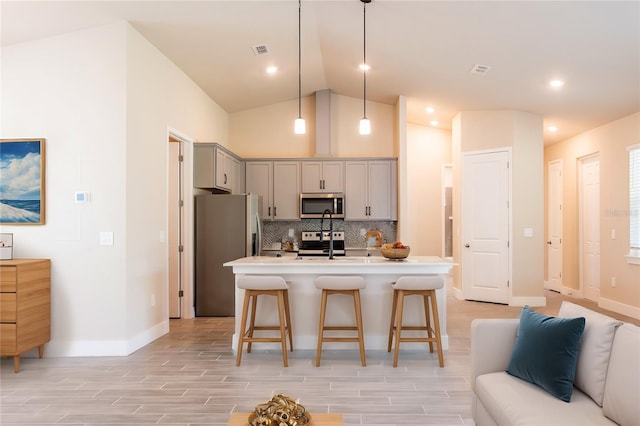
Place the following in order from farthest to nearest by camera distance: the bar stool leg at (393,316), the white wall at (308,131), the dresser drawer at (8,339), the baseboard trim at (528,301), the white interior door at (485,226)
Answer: the white wall at (308,131) → the white interior door at (485,226) → the baseboard trim at (528,301) → the bar stool leg at (393,316) → the dresser drawer at (8,339)

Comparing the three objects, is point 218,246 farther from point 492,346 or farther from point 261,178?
point 492,346

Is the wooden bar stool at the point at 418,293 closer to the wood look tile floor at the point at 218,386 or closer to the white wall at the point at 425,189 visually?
the wood look tile floor at the point at 218,386

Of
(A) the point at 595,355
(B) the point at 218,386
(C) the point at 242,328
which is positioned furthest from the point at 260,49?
(A) the point at 595,355

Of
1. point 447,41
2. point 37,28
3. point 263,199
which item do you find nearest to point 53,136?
point 37,28

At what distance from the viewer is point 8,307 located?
12.2 ft

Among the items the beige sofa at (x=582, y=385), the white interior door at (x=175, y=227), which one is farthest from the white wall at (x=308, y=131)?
the beige sofa at (x=582, y=385)

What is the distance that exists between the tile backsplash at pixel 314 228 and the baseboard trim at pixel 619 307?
3.33 meters

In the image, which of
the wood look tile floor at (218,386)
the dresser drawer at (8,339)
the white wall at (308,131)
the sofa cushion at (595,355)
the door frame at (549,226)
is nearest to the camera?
the sofa cushion at (595,355)

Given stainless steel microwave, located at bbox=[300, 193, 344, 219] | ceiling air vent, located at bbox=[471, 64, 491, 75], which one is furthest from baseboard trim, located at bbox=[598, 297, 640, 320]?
stainless steel microwave, located at bbox=[300, 193, 344, 219]

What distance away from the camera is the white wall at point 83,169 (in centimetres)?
421

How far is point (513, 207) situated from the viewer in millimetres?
6691

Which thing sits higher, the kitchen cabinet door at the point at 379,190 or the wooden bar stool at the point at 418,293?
the kitchen cabinet door at the point at 379,190

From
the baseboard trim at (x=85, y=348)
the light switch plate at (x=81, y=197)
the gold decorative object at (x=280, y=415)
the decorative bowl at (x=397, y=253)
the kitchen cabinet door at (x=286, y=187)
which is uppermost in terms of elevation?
the kitchen cabinet door at (x=286, y=187)

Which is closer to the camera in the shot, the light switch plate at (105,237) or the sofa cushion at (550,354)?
the sofa cushion at (550,354)
